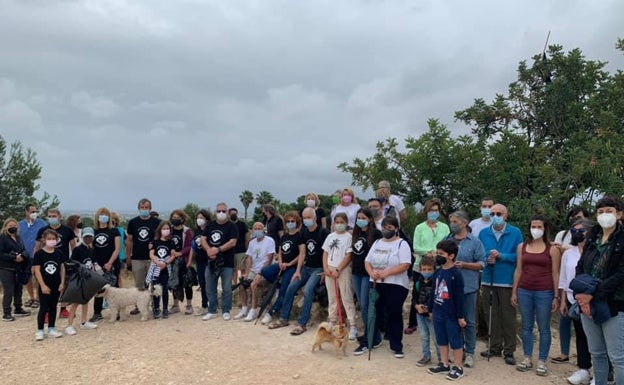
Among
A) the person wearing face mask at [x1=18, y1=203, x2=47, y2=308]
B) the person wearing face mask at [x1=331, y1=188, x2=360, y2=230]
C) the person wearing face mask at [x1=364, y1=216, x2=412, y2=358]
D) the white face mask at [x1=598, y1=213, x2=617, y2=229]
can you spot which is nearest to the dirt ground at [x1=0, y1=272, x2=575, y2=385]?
the person wearing face mask at [x1=364, y1=216, x2=412, y2=358]

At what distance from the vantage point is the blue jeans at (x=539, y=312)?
564cm

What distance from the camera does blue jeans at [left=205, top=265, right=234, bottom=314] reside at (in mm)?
8484

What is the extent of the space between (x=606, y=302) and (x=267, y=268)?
5489 mm

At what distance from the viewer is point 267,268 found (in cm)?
841

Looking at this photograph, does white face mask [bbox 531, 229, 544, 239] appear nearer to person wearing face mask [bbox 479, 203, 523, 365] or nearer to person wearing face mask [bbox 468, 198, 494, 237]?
person wearing face mask [bbox 479, 203, 523, 365]

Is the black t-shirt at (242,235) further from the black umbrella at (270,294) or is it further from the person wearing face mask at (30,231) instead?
the person wearing face mask at (30,231)

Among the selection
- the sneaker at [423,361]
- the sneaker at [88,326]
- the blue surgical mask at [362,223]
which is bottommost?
the sneaker at [423,361]

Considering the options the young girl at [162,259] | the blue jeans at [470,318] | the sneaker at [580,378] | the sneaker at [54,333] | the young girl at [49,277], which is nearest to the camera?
the sneaker at [580,378]

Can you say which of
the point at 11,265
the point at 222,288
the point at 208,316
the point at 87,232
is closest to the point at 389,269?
the point at 222,288

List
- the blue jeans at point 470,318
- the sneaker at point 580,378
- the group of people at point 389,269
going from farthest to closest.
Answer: the blue jeans at point 470,318 < the sneaker at point 580,378 < the group of people at point 389,269

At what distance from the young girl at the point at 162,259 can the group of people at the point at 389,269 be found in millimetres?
19

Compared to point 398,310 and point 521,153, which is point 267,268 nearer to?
point 398,310

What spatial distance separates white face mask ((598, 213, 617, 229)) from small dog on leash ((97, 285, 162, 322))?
720cm

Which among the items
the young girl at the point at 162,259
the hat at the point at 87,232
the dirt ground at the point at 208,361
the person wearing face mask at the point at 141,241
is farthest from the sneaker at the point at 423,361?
the hat at the point at 87,232
